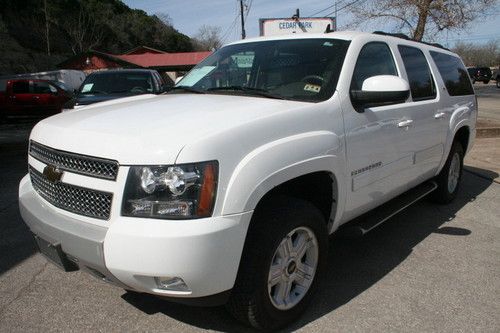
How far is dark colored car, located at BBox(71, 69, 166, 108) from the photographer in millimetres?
9250

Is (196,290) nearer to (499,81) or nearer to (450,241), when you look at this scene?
(450,241)

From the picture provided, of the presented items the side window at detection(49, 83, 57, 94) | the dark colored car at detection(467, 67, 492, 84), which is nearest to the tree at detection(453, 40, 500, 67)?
the dark colored car at detection(467, 67, 492, 84)

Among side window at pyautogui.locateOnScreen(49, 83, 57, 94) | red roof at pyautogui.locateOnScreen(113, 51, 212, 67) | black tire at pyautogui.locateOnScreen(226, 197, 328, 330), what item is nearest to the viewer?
black tire at pyautogui.locateOnScreen(226, 197, 328, 330)

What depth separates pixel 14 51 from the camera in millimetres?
44969

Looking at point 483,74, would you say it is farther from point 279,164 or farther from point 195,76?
point 279,164

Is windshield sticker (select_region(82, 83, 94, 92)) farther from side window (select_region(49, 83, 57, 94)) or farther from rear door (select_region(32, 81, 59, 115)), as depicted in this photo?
side window (select_region(49, 83, 57, 94))

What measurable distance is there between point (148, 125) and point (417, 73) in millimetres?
2954

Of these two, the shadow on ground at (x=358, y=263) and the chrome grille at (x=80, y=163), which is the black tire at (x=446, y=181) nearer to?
the shadow on ground at (x=358, y=263)

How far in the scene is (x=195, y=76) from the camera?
4.21 m

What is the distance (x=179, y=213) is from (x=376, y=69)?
228 centimetres

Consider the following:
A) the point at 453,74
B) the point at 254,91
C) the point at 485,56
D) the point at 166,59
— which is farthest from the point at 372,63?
the point at 485,56

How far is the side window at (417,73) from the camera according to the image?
4.32 meters

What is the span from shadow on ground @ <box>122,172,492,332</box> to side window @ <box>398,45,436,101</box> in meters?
1.28

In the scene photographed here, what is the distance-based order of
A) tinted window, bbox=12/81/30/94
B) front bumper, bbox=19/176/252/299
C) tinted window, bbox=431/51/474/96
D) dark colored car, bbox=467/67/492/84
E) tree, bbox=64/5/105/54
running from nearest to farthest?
front bumper, bbox=19/176/252/299 → tinted window, bbox=431/51/474/96 → tinted window, bbox=12/81/30/94 → dark colored car, bbox=467/67/492/84 → tree, bbox=64/5/105/54
